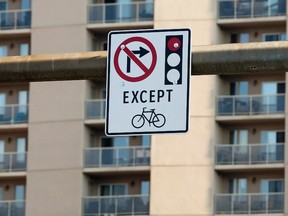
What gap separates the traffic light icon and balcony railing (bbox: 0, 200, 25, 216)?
52.0m

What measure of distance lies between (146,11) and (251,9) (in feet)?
16.3

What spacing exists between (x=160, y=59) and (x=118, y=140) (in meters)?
52.3

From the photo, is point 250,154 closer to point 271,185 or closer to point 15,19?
point 271,185

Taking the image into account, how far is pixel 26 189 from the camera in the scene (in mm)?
69812

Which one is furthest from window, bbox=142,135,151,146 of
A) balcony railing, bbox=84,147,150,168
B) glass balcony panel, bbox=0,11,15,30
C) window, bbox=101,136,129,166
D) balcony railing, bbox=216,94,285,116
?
glass balcony panel, bbox=0,11,15,30

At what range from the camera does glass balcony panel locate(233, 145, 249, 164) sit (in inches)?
2670

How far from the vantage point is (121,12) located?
2768 inches

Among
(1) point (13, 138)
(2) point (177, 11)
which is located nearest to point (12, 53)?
(1) point (13, 138)

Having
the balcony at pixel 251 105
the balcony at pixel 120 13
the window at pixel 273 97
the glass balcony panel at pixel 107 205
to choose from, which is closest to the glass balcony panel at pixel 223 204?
the balcony at pixel 251 105

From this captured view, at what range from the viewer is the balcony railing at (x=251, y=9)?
223 feet

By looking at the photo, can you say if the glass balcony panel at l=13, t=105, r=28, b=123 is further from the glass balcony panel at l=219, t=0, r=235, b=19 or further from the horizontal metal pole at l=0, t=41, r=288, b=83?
the horizontal metal pole at l=0, t=41, r=288, b=83

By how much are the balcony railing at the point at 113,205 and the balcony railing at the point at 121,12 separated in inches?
322

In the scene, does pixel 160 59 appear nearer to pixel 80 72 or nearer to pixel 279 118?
pixel 80 72

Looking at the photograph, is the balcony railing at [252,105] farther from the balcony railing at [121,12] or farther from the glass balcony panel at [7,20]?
the glass balcony panel at [7,20]
